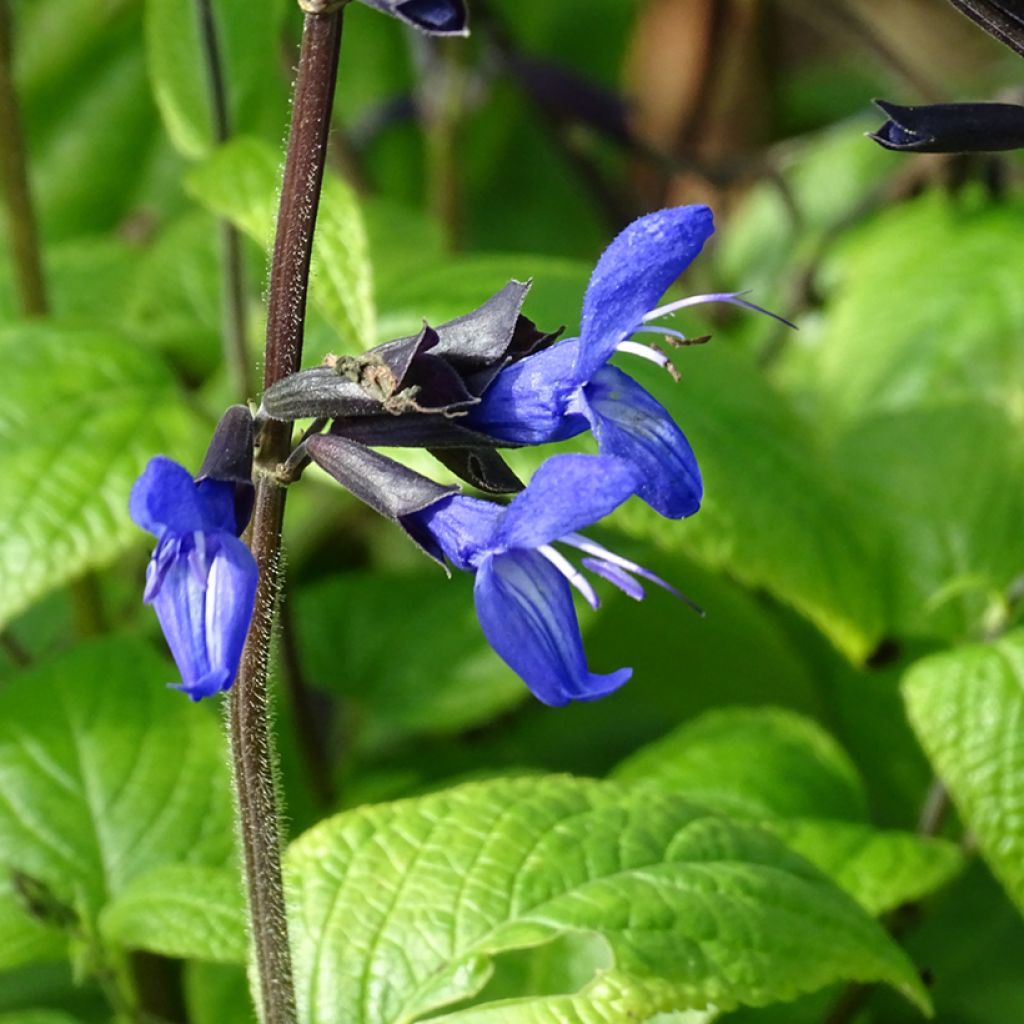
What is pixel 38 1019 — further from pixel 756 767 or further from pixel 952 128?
pixel 952 128

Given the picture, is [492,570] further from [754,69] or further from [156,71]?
[754,69]

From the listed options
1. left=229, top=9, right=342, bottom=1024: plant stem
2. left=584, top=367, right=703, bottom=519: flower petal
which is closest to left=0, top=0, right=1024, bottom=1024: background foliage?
left=229, top=9, right=342, bottom=1024: plant stem

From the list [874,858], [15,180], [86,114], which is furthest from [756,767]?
[86,114]

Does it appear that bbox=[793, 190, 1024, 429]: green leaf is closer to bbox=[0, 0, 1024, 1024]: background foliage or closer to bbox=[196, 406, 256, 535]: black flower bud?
bbox=[0, 0, 1024, 1024]: background foliage

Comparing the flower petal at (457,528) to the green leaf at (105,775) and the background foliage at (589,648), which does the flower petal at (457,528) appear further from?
the green leaf at (105,775)

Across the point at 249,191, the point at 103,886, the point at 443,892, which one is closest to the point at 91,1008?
the point at 103,886
